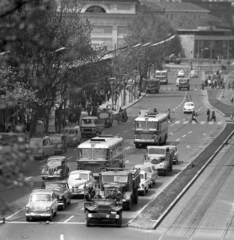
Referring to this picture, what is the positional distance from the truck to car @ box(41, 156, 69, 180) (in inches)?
219

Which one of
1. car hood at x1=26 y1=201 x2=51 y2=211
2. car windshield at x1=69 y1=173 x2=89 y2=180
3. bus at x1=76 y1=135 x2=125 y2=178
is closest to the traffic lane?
car hood at x1=26 y1=201 x2=51 y2=211

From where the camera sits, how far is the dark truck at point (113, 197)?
1264 inches

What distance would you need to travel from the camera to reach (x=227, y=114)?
98750mm

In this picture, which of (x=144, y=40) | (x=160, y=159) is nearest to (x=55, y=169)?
(x=160, y=159)

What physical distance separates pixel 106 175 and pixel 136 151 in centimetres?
2649

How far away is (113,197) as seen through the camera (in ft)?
109

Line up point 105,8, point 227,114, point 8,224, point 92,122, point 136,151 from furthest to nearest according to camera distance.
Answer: point 105,8
point 227,114
point 92,122
point 136,151
point 8,224

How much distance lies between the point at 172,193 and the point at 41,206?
10.7m

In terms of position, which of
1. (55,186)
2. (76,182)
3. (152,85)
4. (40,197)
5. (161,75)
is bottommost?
(152,85)

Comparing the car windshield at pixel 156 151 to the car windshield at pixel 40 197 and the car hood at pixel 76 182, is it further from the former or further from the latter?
the car windshield at pixel 40 197

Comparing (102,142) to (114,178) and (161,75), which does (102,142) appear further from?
(161,75)

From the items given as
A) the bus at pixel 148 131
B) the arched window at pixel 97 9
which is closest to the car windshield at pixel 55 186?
the bus at pixel 148 131

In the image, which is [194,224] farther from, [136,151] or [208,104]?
[208,104]

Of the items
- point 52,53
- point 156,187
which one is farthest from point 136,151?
point 156,187
